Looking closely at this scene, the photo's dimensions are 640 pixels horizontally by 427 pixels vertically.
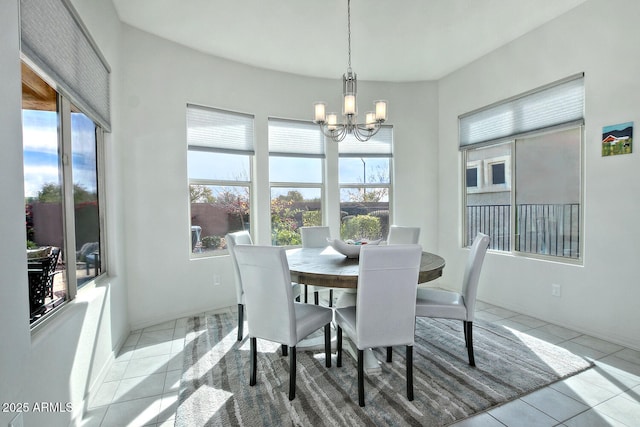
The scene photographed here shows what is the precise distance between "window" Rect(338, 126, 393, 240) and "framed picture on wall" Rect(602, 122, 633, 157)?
238cm

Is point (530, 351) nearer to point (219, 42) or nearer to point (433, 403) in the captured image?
point (433, 403)

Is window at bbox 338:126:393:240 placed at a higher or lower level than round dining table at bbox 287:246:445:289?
higher

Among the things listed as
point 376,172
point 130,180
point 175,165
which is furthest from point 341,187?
point 130,180

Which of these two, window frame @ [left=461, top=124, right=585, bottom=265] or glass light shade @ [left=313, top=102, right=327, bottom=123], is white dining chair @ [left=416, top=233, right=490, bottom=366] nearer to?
window frame @ [left=461, top=124, right=585, bottom=265]

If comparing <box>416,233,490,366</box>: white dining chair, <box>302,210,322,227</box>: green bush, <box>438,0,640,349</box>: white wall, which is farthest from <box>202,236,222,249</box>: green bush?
<box>438,0,640,349</box>: white wall

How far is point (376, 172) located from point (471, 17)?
84.7 inches

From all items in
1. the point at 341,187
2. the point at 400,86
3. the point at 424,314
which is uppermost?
the point at 400,86

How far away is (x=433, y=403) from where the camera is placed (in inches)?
74.1

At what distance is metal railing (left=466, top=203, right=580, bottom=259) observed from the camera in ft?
10.2

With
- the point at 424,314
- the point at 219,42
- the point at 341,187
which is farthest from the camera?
the point at 341,187

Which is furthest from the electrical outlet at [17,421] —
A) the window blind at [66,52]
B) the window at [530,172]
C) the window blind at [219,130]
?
the window at [530,172]

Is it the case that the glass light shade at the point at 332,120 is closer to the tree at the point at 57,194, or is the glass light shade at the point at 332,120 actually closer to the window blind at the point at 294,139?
the window blind at the point at 294,139

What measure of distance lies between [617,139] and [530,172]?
85 cm

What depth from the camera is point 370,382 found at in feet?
6.94
